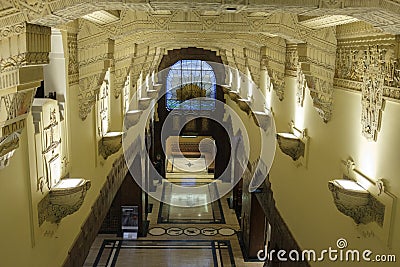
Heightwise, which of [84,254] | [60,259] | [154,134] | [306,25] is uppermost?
[306,25]

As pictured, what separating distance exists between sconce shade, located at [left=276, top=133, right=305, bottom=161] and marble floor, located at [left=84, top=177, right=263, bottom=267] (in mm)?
4521

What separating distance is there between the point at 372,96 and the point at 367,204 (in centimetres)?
83

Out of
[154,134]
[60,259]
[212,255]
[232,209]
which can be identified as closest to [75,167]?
[60,259]

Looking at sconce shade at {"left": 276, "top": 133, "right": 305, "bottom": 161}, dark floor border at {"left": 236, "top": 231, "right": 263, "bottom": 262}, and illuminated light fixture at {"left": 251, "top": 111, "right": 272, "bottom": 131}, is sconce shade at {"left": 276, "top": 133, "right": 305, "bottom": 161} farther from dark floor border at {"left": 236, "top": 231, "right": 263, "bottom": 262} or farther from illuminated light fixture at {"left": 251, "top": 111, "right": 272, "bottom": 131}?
dark floor border at {"left": 236, "top": 231, "right": 263, "bottom": 262}

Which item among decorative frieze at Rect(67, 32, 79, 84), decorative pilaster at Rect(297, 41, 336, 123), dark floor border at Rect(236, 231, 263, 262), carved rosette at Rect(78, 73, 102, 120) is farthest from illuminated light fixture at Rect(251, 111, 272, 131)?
decorative frieze at Rect(67, 32, 79, 84)

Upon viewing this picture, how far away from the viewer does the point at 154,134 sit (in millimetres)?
15555

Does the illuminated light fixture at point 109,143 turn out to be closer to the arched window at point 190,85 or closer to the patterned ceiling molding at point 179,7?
the patterned ceiling molding at point 179,7

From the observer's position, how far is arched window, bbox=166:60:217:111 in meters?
15.5

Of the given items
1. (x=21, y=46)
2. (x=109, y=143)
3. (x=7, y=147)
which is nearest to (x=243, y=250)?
(x=109, y=143)

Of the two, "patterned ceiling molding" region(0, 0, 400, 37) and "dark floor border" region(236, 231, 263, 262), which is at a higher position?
"patterned ceiling molding" region(0, 0, 400, 37)

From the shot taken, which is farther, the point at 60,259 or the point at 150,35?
the point at 150,35

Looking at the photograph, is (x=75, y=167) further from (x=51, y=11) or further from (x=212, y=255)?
(x=212, y=255)

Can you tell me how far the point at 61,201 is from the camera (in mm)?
3707

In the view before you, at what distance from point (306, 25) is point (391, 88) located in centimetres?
115
